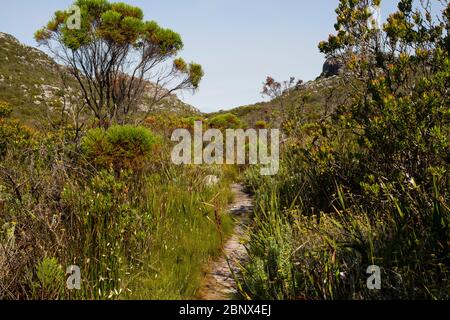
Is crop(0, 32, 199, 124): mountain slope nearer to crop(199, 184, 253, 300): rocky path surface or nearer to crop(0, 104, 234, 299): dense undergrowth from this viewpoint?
crop(0, 104, 234, 299): dense undergrowth

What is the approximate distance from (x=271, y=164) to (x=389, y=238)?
4.83 meters

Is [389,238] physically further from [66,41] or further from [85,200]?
[66,41]

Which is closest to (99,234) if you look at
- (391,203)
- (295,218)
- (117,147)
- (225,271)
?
(225,271)

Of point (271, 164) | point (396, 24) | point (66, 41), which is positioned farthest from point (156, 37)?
point (396, 24)

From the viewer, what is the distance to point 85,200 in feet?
12.3

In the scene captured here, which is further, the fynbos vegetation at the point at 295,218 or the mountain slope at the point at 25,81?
the mountain slope at the point at 25,81

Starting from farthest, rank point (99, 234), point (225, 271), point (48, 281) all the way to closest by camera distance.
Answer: point (225, 271), point (99, 234), point (48, 281)

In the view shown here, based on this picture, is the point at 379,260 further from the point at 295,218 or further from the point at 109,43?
the point at 109,43

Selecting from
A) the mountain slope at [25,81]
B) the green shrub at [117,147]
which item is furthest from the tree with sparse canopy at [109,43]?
the mountain slope at [25,81]

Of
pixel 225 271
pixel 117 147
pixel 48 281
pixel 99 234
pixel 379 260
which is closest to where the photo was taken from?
pixel 48 281

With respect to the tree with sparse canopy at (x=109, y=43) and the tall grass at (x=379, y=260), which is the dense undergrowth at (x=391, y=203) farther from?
the tree with sparse canopy at (x=109, y=43)

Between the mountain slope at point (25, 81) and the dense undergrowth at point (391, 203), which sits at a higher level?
the mountain slope at point (25, 81)

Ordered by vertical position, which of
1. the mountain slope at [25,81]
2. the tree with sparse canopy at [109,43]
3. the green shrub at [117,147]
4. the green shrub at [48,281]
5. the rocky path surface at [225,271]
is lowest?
the rocky path surface at [225,271]

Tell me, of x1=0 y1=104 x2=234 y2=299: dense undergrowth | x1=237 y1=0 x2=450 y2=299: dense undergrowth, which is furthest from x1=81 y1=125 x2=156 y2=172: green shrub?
x1=237 y1=0 x2=450 y2=299: dense undergrowth
